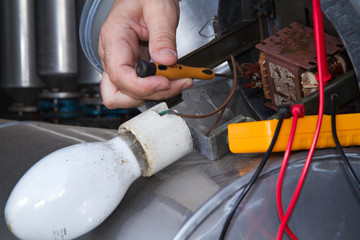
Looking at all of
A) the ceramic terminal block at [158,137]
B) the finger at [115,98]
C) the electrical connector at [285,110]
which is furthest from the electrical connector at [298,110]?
the finger at [115,98]

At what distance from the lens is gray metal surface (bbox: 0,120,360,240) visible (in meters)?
0.36

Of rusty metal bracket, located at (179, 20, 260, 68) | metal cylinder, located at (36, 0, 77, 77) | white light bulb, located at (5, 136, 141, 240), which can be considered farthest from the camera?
metal cylinder, located at (36, 0, 77, 77)

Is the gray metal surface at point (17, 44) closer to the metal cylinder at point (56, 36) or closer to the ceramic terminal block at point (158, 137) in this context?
the metal cylinder at point (56, 36)

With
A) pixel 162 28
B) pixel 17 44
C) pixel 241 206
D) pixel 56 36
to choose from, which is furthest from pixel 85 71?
pixel 241 206

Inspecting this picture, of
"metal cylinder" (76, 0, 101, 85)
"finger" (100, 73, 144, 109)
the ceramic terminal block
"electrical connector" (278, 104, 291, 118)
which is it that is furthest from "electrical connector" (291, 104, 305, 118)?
"metal cylinder" (76, 0, 101, 85)

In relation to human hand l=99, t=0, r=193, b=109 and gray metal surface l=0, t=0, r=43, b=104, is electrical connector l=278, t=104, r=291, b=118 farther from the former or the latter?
gray metal surface l=0, t=0, r=43, b=104

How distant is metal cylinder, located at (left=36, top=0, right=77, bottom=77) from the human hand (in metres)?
0.92

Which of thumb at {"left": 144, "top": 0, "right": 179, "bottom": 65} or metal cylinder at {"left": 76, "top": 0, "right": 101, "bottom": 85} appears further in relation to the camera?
metal cylinder at {"left": 76, "top": 0, "right": 101, "bottom": 85}

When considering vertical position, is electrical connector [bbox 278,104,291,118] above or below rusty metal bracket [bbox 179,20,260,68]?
below

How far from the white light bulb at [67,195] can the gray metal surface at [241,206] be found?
1.6 inches

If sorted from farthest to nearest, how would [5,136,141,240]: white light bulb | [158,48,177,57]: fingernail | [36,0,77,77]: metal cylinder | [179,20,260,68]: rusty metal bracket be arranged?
[36,0,77,77]: metal cylinder
[179,20,260,68]: rusty metal bracket
[158,48,177,57]: fingernail
[5,136,141,240]: white light bulb

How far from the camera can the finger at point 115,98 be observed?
70 cm

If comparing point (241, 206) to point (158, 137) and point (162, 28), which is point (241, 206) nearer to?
point (158, 137)

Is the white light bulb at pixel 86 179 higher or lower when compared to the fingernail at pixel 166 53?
lower
